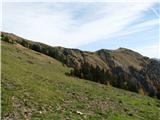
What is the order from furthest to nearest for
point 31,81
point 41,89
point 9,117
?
point 31,81, point 41,89, point 9,117

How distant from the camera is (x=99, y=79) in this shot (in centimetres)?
6388

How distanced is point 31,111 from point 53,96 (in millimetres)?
6372

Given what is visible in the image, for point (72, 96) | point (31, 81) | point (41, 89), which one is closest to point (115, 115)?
point (72, 96)

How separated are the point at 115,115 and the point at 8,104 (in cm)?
1023

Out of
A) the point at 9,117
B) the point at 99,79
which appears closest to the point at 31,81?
the point at 9,117

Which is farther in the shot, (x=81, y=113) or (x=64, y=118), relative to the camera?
(x=81, y=113)

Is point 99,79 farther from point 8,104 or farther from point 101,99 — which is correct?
point 8,104

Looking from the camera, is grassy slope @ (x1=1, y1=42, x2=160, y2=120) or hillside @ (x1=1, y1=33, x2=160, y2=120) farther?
grassy slope @ (x1=1, y1=42, x2=160, y2=120)

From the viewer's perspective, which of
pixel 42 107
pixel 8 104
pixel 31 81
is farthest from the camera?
pixel 31 81

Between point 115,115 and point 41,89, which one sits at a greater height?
point 41,89

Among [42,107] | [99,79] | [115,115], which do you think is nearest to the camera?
[42,107]

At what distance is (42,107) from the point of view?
88.1 feet

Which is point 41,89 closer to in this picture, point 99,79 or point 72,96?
point 72,96

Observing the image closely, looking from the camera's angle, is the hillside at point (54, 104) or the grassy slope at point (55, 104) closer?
the hillside at point (54, 104)
